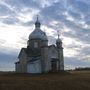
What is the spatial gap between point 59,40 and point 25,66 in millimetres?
11126

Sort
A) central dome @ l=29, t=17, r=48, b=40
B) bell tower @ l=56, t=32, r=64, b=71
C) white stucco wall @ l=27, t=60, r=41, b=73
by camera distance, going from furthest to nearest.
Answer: central dome @ l=29, t=17, r=48, b=40
bell tower @ l=56, t=32, r=64, b=71
white stucco wall @ l=27, t=60, r=41, b=73

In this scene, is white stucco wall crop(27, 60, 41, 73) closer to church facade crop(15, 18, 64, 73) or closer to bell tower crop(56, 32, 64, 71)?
church facade crop(15, 18, 64, 73)

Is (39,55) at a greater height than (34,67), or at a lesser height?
greater

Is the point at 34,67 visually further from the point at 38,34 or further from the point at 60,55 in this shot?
the point at 38,34

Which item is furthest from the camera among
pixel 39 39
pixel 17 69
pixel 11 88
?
pixel 17 69

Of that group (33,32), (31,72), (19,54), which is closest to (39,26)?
(33,32)

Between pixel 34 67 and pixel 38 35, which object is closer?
pixel 34 67

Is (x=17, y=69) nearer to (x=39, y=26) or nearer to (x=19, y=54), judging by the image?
(x=19, y=54)

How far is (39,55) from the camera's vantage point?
211ft

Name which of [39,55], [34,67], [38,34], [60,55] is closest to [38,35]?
[38,34]

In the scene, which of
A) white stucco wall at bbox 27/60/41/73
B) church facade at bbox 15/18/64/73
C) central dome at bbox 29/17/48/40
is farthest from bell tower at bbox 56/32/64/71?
white stucco wall at bbox 27/60/41/73

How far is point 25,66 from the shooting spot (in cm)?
6512

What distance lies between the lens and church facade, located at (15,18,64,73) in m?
63.2

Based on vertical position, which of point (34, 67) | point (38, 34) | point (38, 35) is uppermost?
point (38, 34)
